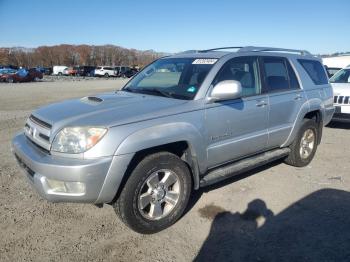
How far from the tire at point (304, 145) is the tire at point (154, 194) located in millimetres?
2466

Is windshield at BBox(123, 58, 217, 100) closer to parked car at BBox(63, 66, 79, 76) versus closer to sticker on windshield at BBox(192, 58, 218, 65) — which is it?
sticker on windshield at BBox(192, 58, 218, 65)

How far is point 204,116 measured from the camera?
147 inches

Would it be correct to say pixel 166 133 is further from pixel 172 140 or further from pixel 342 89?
pixel 342 89

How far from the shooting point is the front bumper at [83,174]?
297cm

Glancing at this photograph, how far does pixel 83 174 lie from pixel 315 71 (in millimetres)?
4579

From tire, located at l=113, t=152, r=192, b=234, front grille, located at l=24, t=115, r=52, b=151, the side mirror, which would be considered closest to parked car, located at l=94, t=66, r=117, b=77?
front grille, located at l=24, t=115, r=52, b=151

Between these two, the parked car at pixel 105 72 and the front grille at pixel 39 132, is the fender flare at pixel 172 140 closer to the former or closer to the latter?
the front grille at pixel 39 132

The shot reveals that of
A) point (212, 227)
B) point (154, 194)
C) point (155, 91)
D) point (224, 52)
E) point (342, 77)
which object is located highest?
point (224, 52)

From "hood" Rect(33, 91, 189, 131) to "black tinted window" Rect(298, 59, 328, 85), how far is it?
2.89 m

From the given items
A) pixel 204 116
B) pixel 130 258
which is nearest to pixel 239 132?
pixel 204 116

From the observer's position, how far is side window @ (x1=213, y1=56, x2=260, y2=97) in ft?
13.7

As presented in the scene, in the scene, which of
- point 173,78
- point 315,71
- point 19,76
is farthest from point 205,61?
point 19,76

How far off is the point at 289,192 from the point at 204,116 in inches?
72.1

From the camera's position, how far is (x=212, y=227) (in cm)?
363
